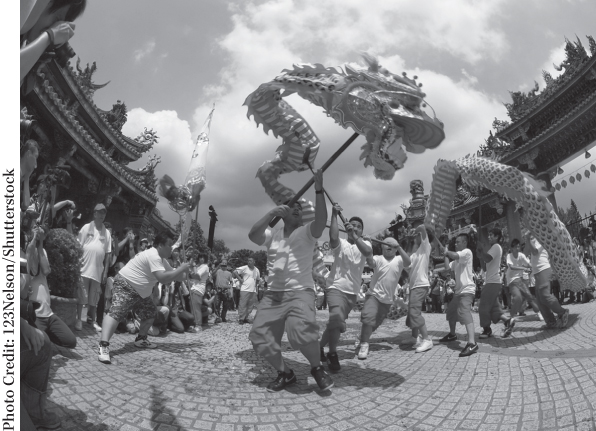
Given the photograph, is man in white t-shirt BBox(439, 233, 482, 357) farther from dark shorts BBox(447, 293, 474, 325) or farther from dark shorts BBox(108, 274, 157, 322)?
dark shorts BBox(108, 274, 157, 322)

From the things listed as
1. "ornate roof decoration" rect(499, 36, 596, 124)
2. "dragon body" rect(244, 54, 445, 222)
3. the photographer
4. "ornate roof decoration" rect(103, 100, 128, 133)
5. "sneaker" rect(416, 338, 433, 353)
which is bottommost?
"sneaker" rect(416, 338, 433, 353)

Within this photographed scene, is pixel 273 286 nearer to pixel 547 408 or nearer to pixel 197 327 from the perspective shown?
pixel 547 408

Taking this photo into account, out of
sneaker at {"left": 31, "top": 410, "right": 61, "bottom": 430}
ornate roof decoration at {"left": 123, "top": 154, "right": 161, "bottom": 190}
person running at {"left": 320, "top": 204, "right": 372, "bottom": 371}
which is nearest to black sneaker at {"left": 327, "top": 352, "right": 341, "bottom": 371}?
person running at {"left": 320, "top": 204, "right": 372, "bottom": 371}

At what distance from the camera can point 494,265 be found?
5211 millimetres

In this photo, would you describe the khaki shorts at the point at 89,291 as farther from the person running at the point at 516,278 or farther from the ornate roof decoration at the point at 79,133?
the person running at the point at 516,278

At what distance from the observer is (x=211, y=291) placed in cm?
1042

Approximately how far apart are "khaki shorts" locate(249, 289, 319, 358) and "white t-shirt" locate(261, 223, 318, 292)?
71mm

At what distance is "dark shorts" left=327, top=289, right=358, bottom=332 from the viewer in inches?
158

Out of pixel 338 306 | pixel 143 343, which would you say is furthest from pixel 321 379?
pixel 143 343


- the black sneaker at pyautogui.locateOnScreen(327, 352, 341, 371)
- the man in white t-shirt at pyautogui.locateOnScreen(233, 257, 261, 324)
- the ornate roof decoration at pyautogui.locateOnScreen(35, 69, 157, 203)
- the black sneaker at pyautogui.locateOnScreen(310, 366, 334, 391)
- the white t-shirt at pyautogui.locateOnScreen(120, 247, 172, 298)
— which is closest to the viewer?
the black sneaker at pyautogui.locateOnScreen(310, 366, 334, 391)

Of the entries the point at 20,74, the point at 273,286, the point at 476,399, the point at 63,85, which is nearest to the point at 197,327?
the point at 273,286

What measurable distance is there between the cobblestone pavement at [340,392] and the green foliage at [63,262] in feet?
2.14

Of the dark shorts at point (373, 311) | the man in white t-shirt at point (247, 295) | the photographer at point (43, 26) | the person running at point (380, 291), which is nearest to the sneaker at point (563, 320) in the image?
the person running at point (380, 291)

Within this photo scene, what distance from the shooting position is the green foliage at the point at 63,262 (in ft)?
14.0
